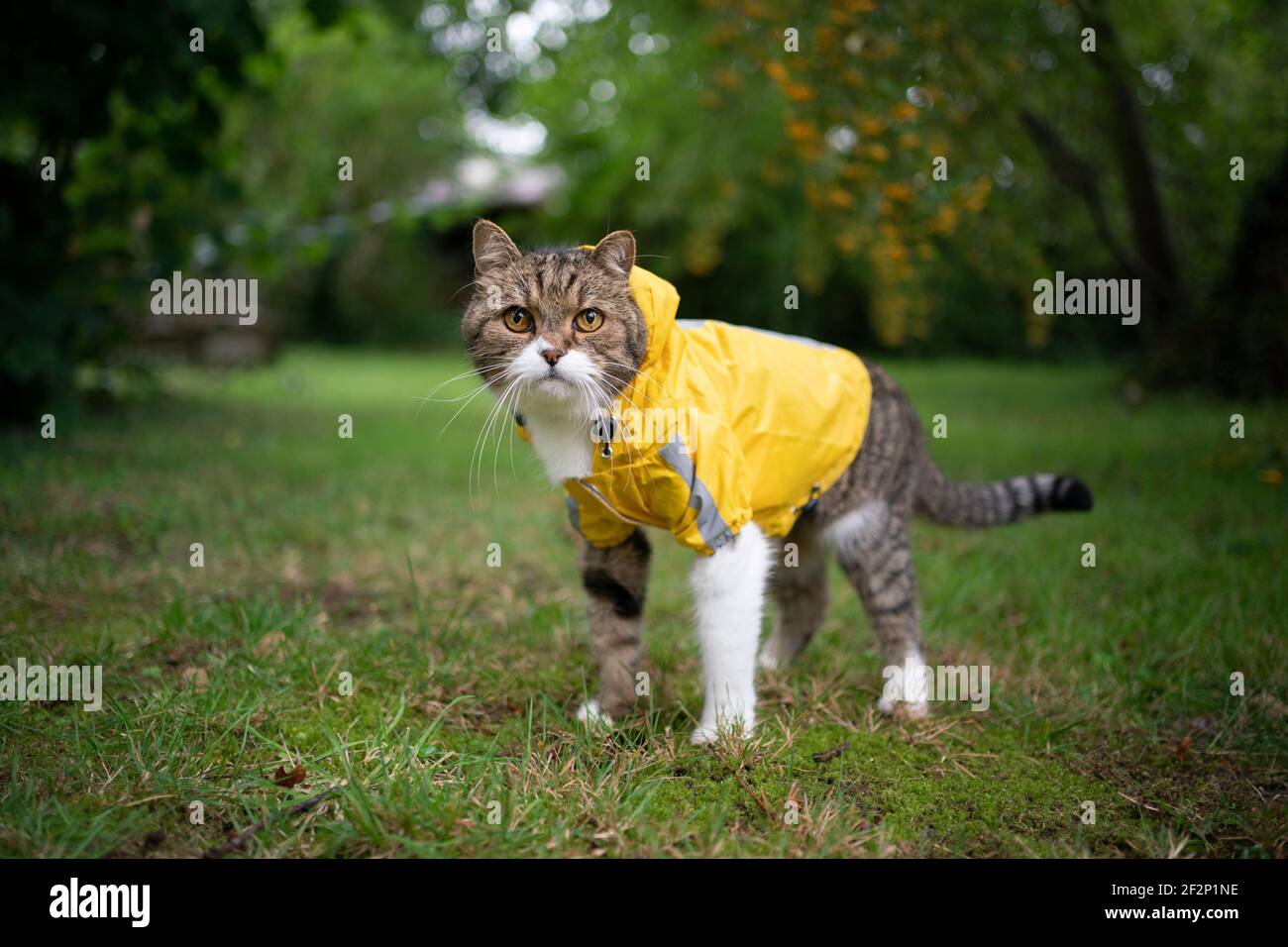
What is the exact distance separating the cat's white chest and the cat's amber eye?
249 millimetres

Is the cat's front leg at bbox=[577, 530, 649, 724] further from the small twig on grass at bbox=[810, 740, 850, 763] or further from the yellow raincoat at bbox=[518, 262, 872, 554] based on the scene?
the small twig on grass at bbox=[810, 740, 850, 763]

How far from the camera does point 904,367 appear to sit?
14758 mm

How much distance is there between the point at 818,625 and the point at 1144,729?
110cm

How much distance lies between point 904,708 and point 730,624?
747 millimetres

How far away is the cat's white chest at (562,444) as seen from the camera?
2545 millimetres

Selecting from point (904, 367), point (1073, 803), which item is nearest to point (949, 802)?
point (1073, 803)

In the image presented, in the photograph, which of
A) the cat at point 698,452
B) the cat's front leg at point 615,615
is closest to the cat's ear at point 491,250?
the cat at point 698,452

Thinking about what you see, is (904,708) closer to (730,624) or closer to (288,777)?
(730,624)

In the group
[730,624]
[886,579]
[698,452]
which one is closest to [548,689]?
[730,624]

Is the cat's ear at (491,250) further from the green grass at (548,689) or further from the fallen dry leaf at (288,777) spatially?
the fallen dry leaf at (288,777)

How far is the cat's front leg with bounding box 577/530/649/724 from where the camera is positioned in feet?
9.42

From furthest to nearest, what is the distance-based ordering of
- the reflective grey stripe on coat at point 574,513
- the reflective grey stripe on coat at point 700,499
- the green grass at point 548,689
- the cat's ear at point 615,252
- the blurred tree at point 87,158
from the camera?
1. the blurred tree at point 87,158
2. the reflective grey stripe on coat at point 574,513
3. the cat's ear at point 615,252
4. the reflective grey stripe on coat at point 700,499
5. the green grass at point 548,689

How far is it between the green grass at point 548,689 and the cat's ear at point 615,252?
127 centimetres
